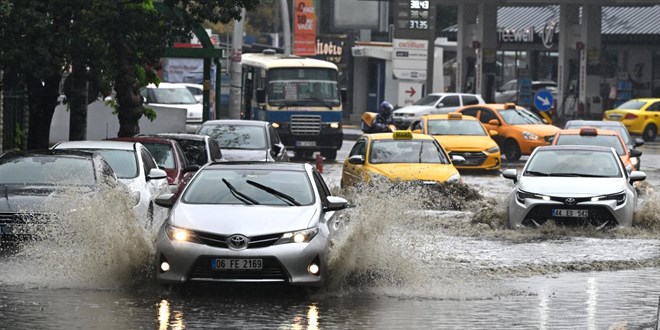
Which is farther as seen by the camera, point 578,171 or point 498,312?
point 578,171

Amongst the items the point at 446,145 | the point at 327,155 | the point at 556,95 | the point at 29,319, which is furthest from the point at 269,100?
the point at 29,319

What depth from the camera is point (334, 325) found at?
12516 mm

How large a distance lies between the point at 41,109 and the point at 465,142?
37.8ft

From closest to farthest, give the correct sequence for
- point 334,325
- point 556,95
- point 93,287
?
point 334,325 < point 93,287 < point 556,95

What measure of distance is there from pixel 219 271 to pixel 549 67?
66.0m

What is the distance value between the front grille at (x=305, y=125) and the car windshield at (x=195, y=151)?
17.2m

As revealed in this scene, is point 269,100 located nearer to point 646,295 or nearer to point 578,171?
point 578,171

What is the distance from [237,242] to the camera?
13.8m

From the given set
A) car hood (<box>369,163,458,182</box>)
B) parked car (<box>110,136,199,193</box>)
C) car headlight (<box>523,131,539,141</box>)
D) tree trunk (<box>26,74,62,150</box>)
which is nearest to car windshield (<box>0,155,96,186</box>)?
parked car (<box>110,136,199,193</box>)

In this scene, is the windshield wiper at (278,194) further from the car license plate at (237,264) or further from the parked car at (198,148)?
the parked car at (198,148)

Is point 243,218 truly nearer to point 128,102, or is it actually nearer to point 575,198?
point 575,198

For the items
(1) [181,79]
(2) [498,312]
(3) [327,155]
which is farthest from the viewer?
(1) [181,79]

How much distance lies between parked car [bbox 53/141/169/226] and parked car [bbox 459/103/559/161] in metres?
21.5

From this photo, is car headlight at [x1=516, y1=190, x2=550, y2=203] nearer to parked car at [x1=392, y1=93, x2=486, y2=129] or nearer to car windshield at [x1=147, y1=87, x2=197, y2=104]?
car windshield at [x1=147, y1=87, x2=197, y2=104]
